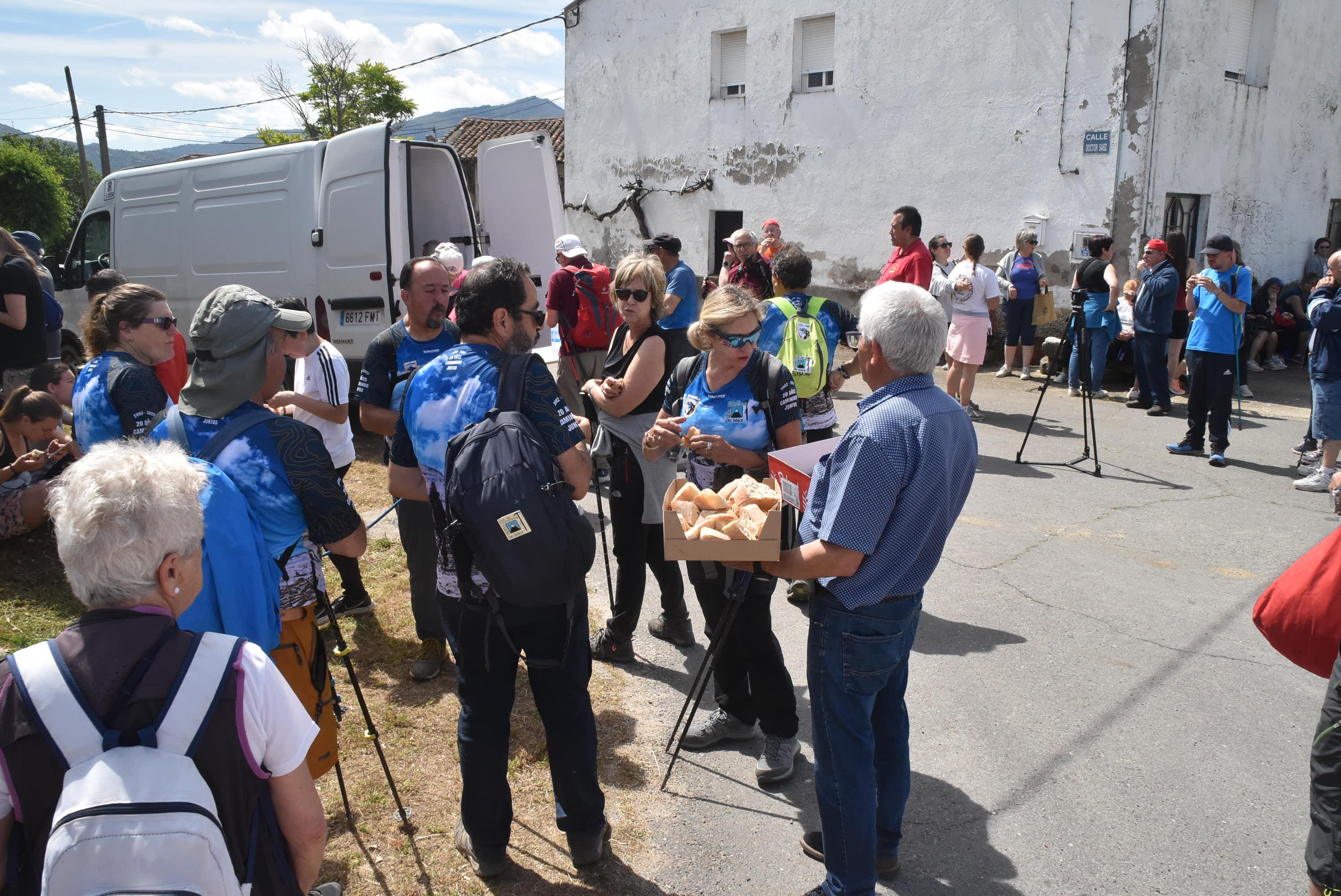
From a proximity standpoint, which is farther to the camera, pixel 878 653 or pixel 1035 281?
pixel 1035 281

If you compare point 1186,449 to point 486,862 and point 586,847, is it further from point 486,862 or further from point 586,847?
point 486,862

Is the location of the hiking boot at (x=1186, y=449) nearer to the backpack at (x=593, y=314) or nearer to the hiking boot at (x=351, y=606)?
the backpack at (x=593, y=314)

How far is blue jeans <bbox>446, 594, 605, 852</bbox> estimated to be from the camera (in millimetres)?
2742

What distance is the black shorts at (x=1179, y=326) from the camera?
10539 millimetres

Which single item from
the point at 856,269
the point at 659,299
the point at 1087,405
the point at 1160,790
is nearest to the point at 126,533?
the point at 659,299

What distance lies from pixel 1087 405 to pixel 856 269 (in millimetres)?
6189

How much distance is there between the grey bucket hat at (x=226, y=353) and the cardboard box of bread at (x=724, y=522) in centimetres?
131

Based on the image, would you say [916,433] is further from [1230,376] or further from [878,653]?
[1230,376]

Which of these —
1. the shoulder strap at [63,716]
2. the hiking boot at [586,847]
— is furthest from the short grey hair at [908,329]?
the shoulder strap at [63,716]

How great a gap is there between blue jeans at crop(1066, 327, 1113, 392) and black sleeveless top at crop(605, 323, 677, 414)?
25.5 ft

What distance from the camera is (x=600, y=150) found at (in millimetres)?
19031

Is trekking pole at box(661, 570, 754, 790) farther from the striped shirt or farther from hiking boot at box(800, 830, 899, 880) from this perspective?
the striped shirt

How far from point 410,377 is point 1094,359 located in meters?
9.27

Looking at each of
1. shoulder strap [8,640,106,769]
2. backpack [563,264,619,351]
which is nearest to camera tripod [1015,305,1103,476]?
backpack [563,264,619,351]
